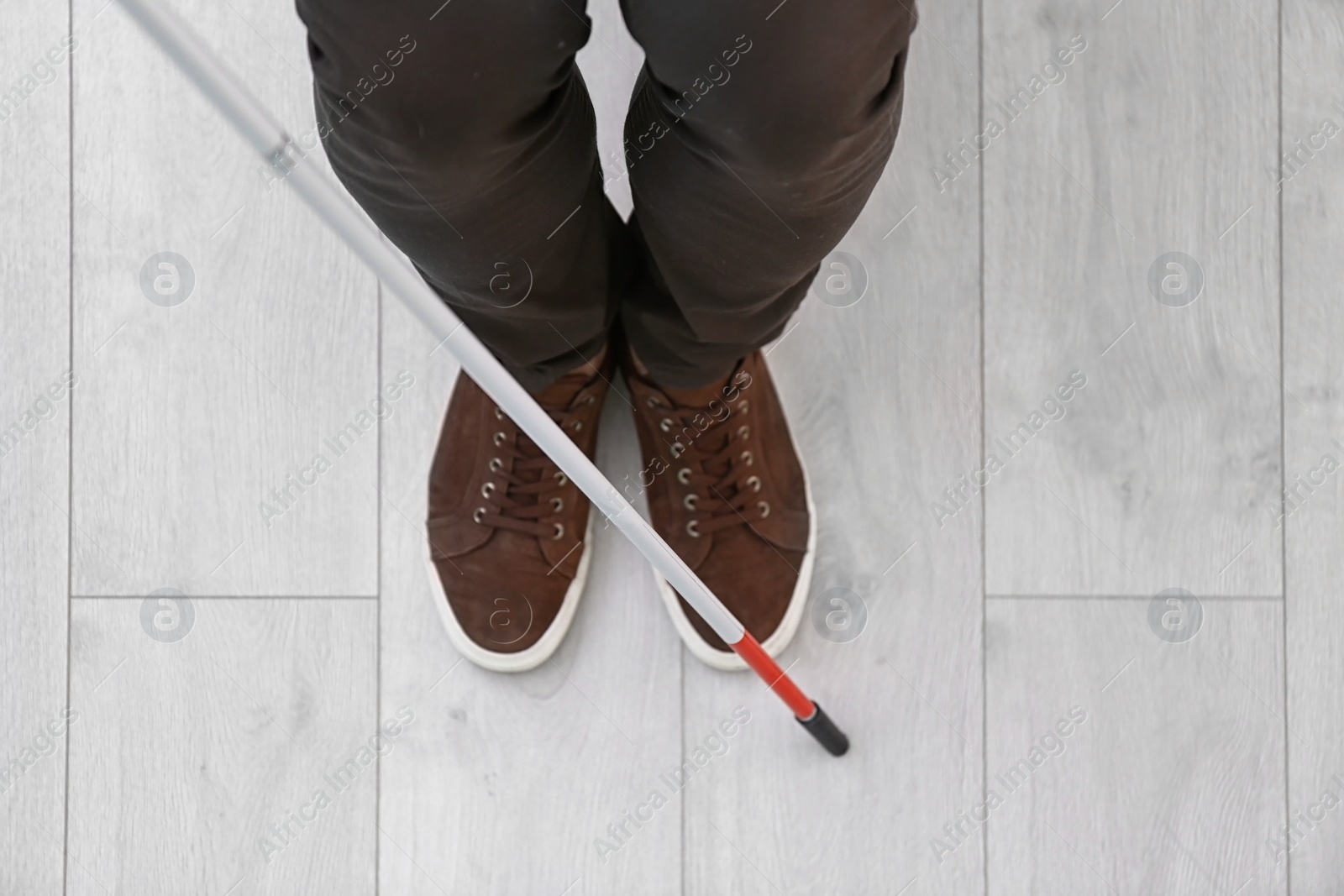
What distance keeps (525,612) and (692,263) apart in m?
0.40

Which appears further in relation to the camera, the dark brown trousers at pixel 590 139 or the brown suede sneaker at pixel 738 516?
the brown suede sneaker at pixel 738 516

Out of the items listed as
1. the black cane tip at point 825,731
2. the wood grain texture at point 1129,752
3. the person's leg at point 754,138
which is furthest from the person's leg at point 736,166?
the wood grain texture at point 1129,752

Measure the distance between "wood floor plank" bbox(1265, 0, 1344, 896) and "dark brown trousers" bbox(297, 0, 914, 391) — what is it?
0.57 m

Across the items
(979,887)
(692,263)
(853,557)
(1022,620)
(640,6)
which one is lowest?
(979,887)

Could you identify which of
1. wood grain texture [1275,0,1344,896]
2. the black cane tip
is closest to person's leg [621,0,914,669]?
the black cane tip

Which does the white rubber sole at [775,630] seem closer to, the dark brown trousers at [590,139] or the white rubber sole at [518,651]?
the white rubber sole at [518,651]

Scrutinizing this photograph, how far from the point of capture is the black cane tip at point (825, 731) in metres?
0.78

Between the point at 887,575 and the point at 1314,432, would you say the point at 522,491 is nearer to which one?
the point at 887,575

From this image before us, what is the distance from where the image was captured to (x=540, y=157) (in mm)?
470

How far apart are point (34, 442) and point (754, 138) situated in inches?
29.7

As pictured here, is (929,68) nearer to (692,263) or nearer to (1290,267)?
(1290,267)

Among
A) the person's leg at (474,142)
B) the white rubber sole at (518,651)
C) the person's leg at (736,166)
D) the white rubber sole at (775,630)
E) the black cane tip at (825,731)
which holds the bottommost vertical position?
the black cane tip at (825,731)

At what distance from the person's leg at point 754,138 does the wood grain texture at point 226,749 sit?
482 millimetres

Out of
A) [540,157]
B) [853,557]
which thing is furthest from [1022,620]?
[540,157]
